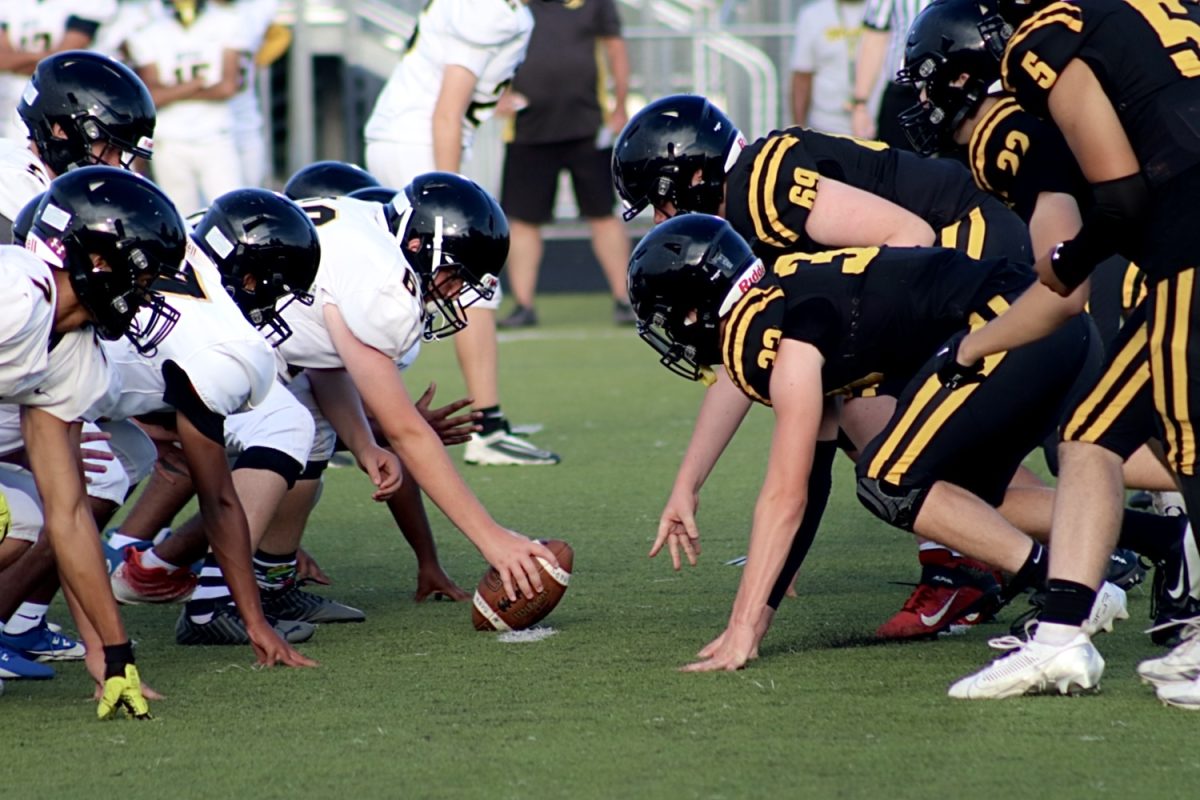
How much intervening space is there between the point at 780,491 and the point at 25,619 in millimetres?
1897

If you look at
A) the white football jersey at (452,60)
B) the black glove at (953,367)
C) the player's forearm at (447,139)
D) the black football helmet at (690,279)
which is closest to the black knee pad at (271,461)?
the black football helmet at (690,279)

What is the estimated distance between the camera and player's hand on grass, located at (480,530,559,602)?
434 centimetres

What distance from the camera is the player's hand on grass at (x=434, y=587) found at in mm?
4965

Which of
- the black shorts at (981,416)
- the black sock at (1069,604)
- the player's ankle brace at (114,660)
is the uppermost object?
the black shorts at (981,416)

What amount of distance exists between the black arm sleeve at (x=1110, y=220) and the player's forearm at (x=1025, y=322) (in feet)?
0.51

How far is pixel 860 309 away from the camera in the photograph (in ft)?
13.4

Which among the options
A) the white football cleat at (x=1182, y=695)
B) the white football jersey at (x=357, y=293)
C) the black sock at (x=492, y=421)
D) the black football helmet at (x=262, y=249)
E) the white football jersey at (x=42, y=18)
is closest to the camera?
the white football cleat at (x=1182, y=695)

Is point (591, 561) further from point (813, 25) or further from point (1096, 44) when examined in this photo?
point (813, 25)

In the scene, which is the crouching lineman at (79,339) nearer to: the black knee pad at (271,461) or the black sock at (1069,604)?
the black knee pad at (271,461)

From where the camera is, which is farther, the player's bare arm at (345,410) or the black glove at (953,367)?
the player's bare arm at (345,410)

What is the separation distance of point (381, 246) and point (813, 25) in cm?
766

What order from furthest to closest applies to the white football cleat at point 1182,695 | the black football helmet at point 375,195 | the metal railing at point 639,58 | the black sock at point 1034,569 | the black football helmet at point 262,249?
the metal railing at point 639,58
the black football helmet at point 375,195
the black football helmet at point 262,249
the black sock at point 1034,569
the white football cleat at point 1182,695

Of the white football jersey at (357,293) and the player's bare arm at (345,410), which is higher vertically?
the white football jersey at (357,293)

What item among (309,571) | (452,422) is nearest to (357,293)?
Answer: (452,422)
